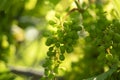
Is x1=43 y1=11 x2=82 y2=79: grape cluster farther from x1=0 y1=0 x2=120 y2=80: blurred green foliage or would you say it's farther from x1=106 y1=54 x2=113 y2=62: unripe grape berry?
x1=106 y1=54 x2=113 y2=62: unripe grape berry

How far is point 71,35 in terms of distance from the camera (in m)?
1.30

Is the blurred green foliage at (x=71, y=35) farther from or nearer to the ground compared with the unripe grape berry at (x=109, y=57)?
farther from the ground

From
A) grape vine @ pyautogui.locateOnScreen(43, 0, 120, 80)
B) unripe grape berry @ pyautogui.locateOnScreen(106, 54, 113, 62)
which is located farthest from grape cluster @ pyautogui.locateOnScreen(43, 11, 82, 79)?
unripe grape berry @ pyautogui.locateOnScreen(106, 54, 113, 62)

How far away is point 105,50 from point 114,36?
0.20 ft

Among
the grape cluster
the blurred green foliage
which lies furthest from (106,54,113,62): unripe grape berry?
the grape cluster

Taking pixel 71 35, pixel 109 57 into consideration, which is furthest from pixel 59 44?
pixel 109 57

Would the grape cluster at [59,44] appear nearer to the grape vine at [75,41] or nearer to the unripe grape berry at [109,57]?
the grape vine at [75,41]

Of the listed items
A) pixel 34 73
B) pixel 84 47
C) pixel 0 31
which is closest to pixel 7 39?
pixel 0 31

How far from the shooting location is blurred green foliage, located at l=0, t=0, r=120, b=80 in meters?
1.29

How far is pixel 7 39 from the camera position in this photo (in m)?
2.04

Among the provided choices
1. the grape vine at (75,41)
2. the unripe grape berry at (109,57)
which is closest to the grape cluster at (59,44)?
the grape vine at (75,41)

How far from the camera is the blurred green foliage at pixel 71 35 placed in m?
1.29

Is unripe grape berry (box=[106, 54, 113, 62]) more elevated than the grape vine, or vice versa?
the grape vine

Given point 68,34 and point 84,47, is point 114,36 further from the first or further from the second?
point 84,47
